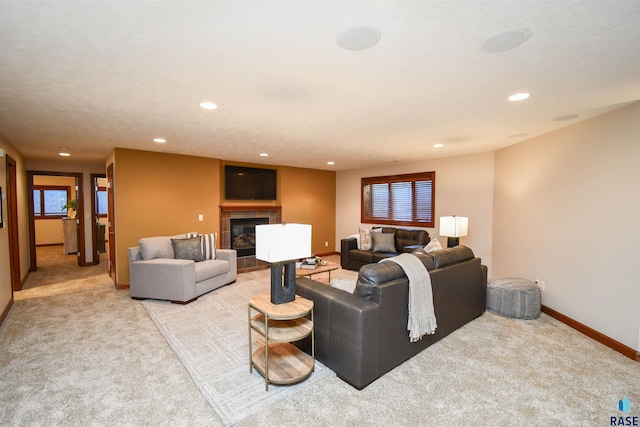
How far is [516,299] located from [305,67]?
3674 mm

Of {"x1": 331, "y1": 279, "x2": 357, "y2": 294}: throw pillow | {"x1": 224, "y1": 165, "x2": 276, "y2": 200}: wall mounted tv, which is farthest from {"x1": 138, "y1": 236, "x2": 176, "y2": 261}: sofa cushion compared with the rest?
{"x1": 331, "y1": 279, "x2": 357, "y2": 294}: throw pillow

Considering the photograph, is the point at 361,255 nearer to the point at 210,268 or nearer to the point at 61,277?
the point at 210,268

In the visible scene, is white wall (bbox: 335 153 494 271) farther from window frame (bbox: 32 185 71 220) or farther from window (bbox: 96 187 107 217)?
window frame (bbox: 32 185 71 220)

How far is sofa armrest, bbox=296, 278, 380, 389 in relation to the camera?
7.16ft

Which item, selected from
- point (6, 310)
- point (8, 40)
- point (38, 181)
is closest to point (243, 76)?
point (8, 40)

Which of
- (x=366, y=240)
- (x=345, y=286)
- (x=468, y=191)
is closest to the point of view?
(x=345, y=286)

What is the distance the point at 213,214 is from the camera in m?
5.84

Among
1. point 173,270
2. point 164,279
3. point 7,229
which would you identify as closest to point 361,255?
point 173,270

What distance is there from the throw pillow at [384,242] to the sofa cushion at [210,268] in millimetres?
3005

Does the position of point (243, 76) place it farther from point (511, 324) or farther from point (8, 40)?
point (511, 324)

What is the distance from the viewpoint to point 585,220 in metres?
3.20

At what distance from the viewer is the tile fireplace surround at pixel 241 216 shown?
602cm

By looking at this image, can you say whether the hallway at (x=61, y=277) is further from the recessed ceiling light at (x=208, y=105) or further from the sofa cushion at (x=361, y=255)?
the sofa cushion at (x=361, y=255)

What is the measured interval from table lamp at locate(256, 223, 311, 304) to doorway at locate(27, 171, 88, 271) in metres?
6.47
